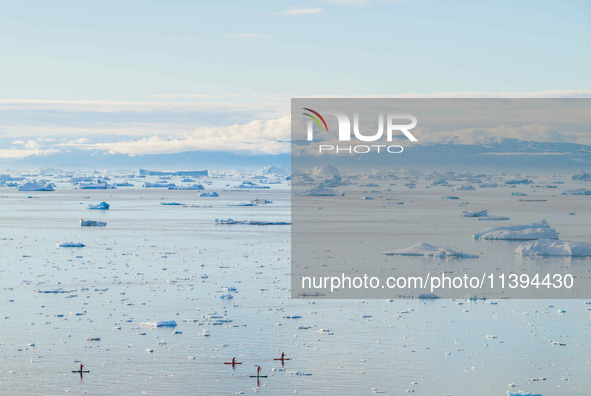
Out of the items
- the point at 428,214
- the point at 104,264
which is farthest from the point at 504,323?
the point at 428,214

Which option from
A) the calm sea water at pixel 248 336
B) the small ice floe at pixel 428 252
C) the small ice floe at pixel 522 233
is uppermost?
the small ice floe at pixel 522 233

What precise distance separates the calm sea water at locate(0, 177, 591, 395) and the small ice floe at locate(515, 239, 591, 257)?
1301 mm

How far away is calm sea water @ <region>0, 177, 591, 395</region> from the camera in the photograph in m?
10.0

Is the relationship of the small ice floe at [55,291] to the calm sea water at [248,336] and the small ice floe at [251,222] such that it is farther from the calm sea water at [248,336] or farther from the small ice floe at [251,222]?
the small ice floe at [251,222]

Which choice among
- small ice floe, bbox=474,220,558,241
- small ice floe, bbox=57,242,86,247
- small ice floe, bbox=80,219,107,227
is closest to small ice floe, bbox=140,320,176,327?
small ice floe, bbox=57,242,86,247

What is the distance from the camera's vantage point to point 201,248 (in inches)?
963

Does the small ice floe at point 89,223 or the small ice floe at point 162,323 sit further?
the small ice floe at point 89,223

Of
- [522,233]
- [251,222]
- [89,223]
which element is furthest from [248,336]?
[251,222]

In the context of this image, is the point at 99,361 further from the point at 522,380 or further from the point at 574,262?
the point at 574,262

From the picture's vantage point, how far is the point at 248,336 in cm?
1223

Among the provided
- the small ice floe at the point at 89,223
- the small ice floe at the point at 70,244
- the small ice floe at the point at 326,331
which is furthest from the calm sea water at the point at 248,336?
the small ice floe at the point at 89,223

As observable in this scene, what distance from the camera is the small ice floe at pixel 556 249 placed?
71.2 feet

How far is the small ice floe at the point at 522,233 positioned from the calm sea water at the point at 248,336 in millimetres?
5470

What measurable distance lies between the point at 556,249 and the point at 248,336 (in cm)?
1243
